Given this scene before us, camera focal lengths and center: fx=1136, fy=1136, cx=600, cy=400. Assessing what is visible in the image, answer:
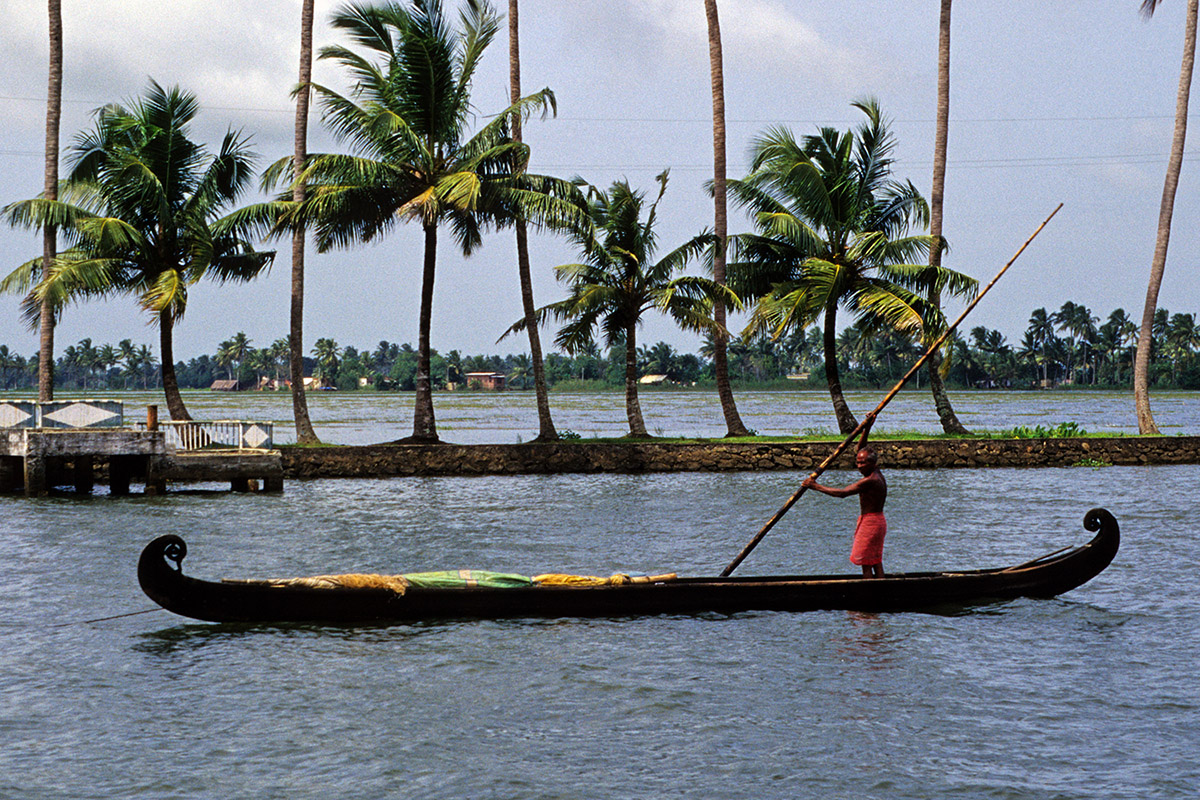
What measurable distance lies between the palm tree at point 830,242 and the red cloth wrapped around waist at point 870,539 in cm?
1887

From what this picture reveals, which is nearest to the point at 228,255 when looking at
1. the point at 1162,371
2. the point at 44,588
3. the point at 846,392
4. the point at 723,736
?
the point at 44,588

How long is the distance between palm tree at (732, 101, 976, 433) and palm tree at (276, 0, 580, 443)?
606 centimetres

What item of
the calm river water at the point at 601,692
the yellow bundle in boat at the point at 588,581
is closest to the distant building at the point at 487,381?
the calm river water at the point at 601,692

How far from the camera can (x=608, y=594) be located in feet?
41.4

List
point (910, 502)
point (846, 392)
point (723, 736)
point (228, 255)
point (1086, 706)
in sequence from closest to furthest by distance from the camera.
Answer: point (723, 736) < point (1086, 706) < point (910, 502) < point (228, 255) < point (846, 392)

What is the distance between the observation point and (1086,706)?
9891 mm

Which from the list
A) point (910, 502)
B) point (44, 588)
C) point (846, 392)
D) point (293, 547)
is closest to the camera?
point (44, 588)

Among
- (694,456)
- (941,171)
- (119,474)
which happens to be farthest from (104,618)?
(941,171)

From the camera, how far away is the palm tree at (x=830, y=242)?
32031mm

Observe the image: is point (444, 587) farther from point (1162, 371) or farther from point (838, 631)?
point (1162, 371)

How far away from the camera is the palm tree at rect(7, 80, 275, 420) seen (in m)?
30.5

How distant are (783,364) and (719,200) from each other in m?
117

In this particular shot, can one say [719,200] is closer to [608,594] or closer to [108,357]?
[608,594]

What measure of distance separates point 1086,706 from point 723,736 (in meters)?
3.33
